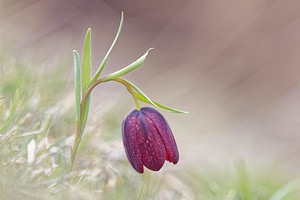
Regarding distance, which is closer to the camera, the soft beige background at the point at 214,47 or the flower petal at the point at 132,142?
the flower petal at the point at 132,142

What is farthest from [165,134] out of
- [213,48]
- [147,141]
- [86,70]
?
[213,48]

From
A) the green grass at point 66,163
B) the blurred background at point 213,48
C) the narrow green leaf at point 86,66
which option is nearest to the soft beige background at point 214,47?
the blurred background at point 213,48

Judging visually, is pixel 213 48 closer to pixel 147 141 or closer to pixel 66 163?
pixel 66 163

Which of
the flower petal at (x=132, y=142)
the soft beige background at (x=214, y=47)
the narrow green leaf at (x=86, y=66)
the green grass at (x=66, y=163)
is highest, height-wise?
the narrow green leaf at (x=86, y=66)

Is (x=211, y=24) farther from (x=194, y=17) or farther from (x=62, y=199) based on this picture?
(x=62, y=199)

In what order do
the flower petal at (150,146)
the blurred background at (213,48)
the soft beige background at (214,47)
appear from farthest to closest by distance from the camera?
the soft beige background at (214,47) → the blurred background at (213,48) → the flower petal at (150,146)

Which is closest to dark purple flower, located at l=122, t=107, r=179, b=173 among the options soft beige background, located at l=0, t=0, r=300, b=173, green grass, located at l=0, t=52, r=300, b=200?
green grass, located at l=0, t=52, r=300, b=200

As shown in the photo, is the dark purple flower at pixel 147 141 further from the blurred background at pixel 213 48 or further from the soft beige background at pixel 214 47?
the soft beige background at pixel 214 47
